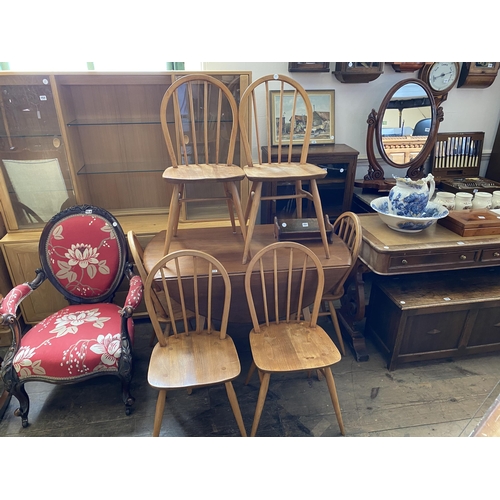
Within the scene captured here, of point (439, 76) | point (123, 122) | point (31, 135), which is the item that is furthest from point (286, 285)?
point (439, 76)

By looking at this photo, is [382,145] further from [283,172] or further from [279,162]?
[283,172]

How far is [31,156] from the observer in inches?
83.6

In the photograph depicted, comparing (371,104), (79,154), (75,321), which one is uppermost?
(371,104)

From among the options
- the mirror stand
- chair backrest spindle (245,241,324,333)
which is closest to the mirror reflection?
the mirror stand

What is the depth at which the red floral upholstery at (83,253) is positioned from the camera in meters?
1.92

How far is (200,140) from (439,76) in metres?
1.77

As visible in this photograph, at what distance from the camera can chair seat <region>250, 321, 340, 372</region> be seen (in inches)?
59.8

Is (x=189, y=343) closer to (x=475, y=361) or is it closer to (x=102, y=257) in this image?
(x=102, y=257)

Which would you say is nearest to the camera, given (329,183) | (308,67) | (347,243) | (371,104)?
(347,243)

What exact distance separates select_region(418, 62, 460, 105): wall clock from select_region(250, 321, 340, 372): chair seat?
1997 mm

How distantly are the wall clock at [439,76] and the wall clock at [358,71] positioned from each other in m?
0.35

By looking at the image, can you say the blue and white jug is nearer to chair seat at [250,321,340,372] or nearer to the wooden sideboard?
the wooden sideboard

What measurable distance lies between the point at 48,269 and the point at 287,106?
1.83 meters

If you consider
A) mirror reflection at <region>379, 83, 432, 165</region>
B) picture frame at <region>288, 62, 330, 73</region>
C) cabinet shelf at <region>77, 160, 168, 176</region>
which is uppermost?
picture frame at <region>288, 62, 330, 73</region>
